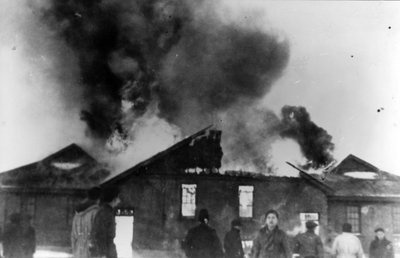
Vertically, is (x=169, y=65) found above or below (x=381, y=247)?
above

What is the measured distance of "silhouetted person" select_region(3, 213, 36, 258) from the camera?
23.6 feet

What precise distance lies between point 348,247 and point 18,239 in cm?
656

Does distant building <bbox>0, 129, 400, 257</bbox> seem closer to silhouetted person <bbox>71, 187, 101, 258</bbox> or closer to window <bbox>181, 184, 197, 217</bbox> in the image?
window <bbox>181, 184, 197, 217</bbox>

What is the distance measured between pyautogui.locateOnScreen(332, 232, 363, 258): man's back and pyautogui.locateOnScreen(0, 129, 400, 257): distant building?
1.31 meters

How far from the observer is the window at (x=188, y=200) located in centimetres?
935

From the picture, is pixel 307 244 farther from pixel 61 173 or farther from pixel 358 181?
pixel 61 173

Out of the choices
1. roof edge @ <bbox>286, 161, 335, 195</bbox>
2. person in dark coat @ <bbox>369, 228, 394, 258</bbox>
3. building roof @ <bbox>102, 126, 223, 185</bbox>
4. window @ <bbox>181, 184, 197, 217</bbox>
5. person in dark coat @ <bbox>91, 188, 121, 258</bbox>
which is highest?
building roof @ <bbox>102, 126, 223, 185</bbox>

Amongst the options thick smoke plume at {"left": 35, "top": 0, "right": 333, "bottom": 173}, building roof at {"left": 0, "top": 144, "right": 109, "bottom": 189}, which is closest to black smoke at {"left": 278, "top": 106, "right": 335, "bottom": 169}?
thick smoke plume at {"left": 35, "top": 0, "right": 333, "bottom": 173}

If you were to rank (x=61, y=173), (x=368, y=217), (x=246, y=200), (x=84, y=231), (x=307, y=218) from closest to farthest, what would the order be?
(x=84, y=231), (x=61, y=173), (x=246, y=200), (x=307, y=218), (x=368, y=217)

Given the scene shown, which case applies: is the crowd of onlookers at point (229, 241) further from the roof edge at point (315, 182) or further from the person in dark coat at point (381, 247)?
the roof edge at point (315, 182)

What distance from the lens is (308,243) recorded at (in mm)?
7449

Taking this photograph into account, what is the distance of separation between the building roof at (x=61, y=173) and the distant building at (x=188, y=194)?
2 centimetres

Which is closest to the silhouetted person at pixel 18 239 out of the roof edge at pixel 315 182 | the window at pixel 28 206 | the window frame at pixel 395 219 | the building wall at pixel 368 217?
the window at pixel 28 206

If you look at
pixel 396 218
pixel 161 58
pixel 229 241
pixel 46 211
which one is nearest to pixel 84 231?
pixel 46 211
